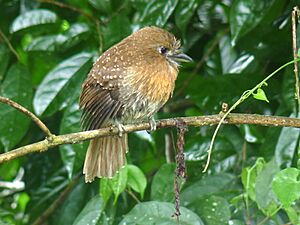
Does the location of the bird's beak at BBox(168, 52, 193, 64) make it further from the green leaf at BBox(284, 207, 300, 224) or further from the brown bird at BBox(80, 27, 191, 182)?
the green leaf at BBox(284, 207, 300, 224)

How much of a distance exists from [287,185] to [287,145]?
33.3 inches

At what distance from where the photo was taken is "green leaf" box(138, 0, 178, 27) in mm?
3449

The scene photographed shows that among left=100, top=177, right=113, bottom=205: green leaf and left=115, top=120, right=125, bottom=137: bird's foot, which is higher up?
left=115, top=120, right=125, bottom=137: bird's foot

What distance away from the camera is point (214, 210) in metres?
2.97

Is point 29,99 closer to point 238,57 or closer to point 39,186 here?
point 39,186

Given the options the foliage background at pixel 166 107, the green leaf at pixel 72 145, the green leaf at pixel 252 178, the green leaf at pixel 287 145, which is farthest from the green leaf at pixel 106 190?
the green leaf at pixel 287 145

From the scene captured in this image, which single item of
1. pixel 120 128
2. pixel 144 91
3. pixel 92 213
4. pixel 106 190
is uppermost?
pixel 144 91

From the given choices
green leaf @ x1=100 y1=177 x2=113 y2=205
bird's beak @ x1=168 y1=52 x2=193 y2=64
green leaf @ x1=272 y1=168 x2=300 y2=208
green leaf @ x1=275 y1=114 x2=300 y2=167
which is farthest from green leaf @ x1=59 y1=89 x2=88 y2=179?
green leaf @ x1=272 y1=168 x2=300 y2=208

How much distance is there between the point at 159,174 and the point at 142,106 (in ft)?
0.93

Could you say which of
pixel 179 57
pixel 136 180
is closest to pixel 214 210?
pixel 136 180

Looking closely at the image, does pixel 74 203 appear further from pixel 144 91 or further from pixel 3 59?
pixel 144 91

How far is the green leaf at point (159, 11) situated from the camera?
3449 mm

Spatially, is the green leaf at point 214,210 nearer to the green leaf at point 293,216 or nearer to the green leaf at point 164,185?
the green leaf at point 164,185

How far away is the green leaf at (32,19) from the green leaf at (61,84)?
1.01 feet
